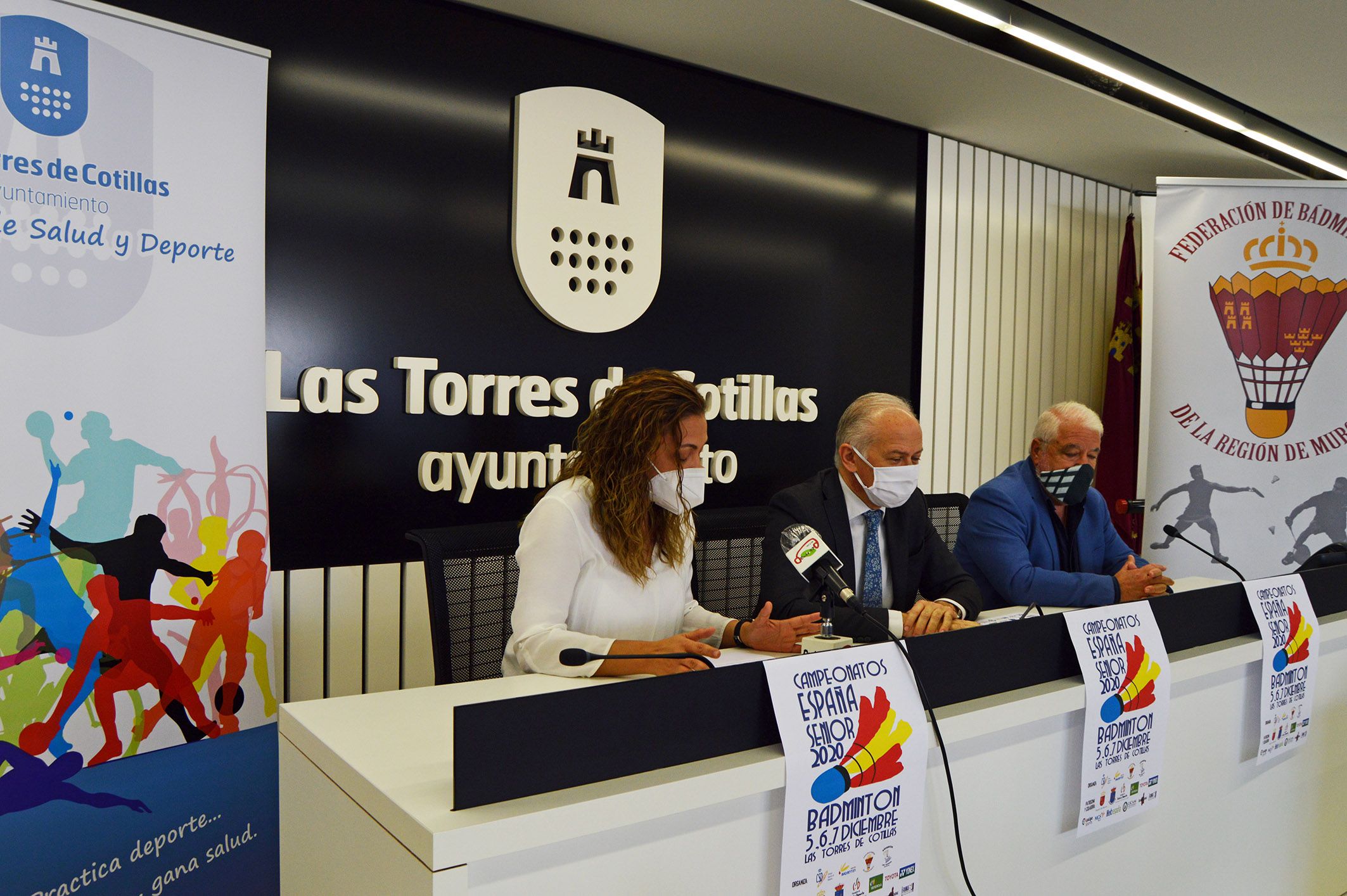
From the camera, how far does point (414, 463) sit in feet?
10.6

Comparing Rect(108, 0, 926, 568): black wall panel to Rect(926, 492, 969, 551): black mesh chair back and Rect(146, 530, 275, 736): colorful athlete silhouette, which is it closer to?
Rect(146, 530, 275, 736): colorful athlete silhouette

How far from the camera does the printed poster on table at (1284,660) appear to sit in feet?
6.41

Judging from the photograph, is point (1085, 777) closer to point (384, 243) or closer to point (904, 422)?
point (904, 422)

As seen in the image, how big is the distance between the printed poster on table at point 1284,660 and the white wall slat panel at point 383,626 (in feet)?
8.07

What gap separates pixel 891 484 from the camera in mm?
2318

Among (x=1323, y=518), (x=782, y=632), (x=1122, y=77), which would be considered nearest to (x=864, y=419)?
(x=782, y=632)

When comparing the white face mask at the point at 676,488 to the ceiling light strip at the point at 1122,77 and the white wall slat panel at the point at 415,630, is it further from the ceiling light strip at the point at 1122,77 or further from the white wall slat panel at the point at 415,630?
the ceiling light strip at the point at 1122,77

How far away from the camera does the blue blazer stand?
2.62 metres

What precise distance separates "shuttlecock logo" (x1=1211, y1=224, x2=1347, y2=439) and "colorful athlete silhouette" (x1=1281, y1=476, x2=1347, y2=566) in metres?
0.35

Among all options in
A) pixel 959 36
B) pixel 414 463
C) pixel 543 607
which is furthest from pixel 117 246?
pixel 959 36

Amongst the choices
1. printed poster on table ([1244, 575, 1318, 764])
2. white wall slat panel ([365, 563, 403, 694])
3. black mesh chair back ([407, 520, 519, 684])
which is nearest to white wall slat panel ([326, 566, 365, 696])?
white wall slat panel ([365, 563, 403, 694])

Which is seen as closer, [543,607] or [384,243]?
[543,607]

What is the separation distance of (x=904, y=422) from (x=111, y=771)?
2.07 meters

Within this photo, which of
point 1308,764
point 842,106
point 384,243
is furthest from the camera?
point 842,106
